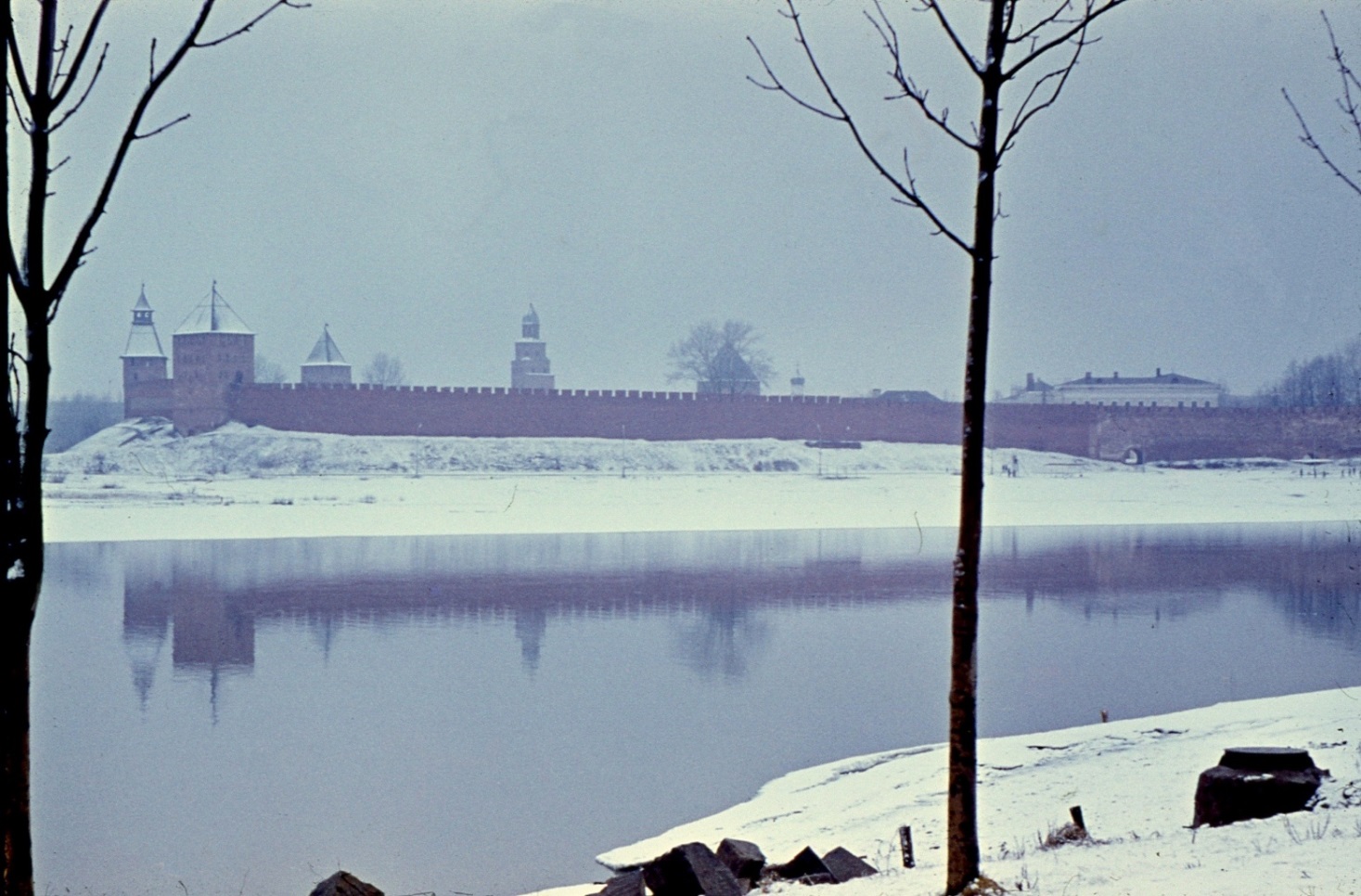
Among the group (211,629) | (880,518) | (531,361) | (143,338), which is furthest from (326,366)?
(211,629)

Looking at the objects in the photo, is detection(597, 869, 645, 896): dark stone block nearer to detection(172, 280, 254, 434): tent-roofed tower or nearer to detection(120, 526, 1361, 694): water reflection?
detection(120, 526, 1361, 694): water reflection

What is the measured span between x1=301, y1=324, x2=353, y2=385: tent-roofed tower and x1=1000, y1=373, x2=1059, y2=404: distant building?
31.4 m

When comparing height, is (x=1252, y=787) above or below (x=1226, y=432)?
below

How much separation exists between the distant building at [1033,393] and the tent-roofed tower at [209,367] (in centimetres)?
3837

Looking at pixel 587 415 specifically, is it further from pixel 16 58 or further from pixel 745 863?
pixel 16 58

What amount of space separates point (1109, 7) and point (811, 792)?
3734 millimetres

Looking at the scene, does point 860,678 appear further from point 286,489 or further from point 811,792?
point 286,489

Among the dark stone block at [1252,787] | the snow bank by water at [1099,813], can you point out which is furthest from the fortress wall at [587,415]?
the dark stone block at [1252,787]

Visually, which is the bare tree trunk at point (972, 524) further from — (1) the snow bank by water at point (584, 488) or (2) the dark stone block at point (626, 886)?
(1) the snow bank by water at point (584, 488)

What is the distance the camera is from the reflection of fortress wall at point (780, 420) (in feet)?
128

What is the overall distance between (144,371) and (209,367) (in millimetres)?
4291

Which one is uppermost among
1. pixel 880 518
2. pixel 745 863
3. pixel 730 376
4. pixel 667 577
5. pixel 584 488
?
pixel 730 376

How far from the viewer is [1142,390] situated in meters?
67.4

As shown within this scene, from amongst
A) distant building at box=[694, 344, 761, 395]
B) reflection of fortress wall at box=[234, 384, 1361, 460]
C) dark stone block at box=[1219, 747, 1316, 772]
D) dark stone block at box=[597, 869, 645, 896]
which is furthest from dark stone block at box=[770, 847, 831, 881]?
distant building at box=[694, 344, 761, 395]
